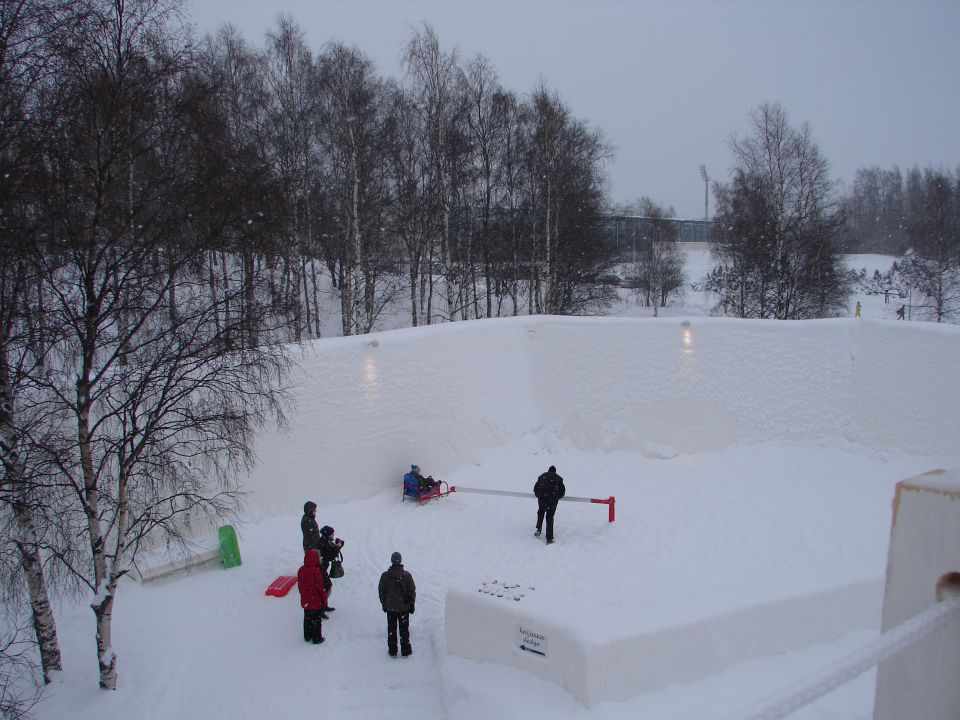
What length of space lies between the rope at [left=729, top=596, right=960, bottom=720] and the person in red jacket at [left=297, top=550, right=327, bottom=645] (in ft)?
20.4

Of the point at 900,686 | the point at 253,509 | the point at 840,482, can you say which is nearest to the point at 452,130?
the point at 253,509

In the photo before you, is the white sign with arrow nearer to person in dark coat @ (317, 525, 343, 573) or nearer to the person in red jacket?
the person in red jacket

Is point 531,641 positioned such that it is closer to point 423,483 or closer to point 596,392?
point 423,483

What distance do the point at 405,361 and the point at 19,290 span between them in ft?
23.8

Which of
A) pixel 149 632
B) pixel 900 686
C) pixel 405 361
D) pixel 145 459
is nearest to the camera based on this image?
pixel 900 686

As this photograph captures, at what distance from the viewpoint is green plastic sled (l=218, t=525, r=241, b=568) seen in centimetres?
866

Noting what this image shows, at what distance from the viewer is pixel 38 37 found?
558 cm

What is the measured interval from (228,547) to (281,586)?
1199 millimetres

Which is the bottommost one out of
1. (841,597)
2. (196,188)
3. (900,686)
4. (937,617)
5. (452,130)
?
(841,597)

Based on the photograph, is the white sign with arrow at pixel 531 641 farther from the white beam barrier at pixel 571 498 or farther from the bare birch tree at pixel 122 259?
the white beam barrier at pixel 571 498

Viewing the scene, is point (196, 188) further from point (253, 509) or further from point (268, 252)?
point (253, 509)

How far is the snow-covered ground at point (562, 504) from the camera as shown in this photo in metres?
5.70

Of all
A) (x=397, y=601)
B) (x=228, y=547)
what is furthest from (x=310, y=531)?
(x=397, y=601)

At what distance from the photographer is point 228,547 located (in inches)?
342
